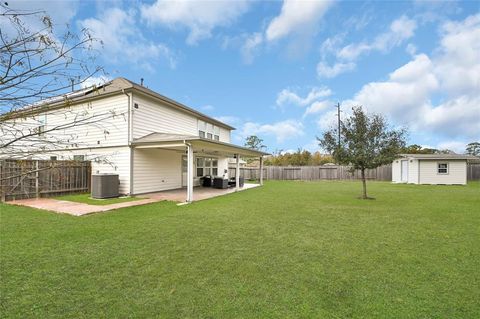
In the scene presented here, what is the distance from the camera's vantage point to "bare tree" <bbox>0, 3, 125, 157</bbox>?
4.27 feet

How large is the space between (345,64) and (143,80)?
12393mm

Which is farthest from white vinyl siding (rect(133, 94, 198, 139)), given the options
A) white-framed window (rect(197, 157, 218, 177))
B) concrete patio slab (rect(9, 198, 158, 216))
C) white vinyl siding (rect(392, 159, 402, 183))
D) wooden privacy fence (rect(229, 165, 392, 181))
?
white vinyl siding (rect(392, 159, 402, 183))

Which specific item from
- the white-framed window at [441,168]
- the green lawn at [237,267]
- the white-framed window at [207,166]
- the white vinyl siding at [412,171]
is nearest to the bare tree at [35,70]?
the green lawn at [237,267]

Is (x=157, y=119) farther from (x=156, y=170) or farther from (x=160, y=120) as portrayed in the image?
(x=156, y=170)

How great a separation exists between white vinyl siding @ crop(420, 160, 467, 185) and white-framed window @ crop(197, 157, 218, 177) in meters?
17.5

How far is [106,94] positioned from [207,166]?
8.54m

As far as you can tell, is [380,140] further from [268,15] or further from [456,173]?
[456,173]

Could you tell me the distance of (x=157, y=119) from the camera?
1388 centimetres

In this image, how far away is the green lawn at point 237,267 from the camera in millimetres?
2943

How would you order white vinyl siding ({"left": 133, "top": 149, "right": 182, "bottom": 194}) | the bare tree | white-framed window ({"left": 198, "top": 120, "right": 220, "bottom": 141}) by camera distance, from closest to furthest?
the bare tree → white vinyl siding ({"left": 133, "top": 149, "right": 182, "bottom": 194}) → white-framed window ({"left": 198, "top": 120, "right": 220, "bottom": 141})

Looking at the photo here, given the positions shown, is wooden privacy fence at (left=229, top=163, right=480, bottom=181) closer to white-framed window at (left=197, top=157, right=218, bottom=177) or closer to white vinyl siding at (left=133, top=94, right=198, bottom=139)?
white-framed window at (left=197, top=157, right=218, bottom=177)

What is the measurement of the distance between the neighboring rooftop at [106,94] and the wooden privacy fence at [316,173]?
→ 327 inches

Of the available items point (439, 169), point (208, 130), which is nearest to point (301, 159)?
point (439, 169)

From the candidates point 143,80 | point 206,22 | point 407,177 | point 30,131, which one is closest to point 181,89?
point 143,80
